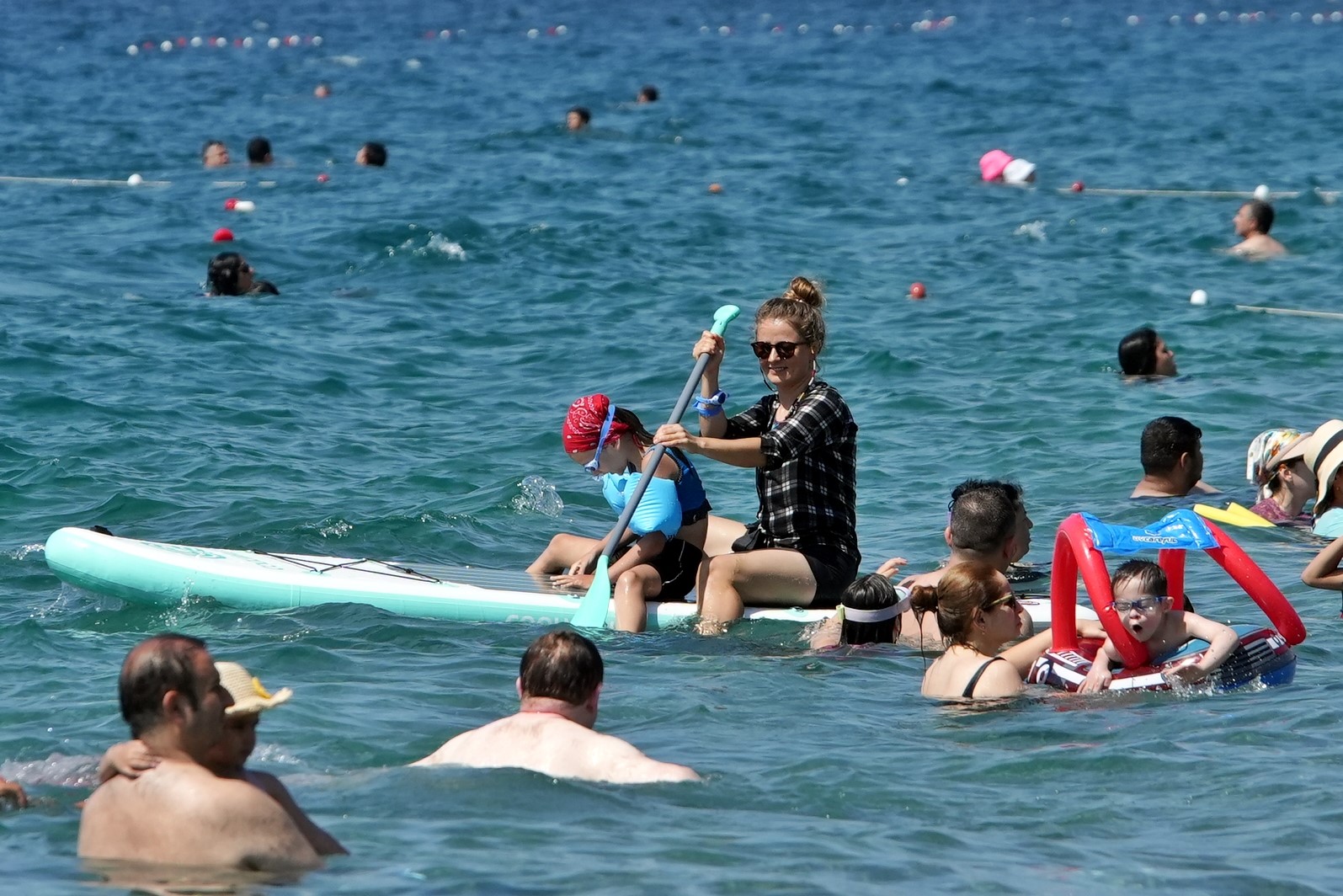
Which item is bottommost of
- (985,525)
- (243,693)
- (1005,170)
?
(243,693)

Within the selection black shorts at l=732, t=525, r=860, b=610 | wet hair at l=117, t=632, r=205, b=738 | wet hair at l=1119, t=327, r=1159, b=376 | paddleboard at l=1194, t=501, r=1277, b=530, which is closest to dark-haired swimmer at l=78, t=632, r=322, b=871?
wet hair at l=117, t=632, r=205, b=738

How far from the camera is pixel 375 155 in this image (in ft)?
77.0

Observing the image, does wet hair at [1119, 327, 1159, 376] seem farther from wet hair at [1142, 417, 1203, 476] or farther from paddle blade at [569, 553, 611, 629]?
paddle blade at [569, 553, 611, 629]

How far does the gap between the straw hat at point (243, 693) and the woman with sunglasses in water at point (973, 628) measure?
2.81 m

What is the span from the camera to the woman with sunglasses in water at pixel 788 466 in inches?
300

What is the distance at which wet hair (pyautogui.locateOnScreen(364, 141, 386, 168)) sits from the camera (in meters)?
23.5

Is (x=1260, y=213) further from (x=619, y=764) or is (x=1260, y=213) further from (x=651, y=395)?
(x=619, y=764)

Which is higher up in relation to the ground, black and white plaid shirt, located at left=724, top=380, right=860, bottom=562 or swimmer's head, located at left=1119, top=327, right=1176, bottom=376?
swimmer's head, located at left=1119, top=327, right=1176, bottom=376

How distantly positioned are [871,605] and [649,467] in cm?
118

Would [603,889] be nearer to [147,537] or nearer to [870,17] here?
[147,537]

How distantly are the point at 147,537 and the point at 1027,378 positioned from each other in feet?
23.5

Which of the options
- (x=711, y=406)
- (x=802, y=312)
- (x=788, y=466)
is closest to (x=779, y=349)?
(x=802, y=312)

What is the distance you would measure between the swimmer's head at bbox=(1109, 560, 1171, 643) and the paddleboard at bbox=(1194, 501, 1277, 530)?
291 centimetres

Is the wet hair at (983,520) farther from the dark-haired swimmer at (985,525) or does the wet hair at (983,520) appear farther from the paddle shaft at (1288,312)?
the paddle shaft at (1288,312)
